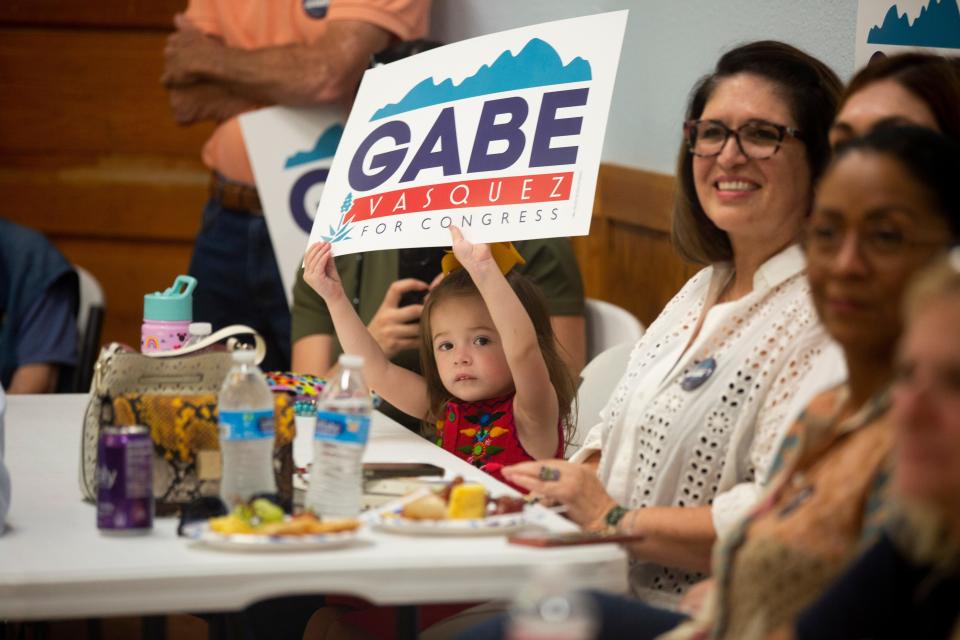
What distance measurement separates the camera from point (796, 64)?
229 cm

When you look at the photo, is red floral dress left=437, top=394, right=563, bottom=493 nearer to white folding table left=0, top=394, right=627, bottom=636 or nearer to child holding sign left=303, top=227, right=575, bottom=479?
child holding sign left=303, top=227, right=575, bottom=479

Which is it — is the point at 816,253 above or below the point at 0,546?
above

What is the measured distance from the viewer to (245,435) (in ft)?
6.42

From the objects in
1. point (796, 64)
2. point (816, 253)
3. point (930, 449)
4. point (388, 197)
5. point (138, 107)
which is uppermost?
point (138, 107)

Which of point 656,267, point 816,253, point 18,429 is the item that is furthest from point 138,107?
point 816,253

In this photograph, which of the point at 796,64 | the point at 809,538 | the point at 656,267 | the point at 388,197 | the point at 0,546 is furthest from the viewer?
the point at 656,267

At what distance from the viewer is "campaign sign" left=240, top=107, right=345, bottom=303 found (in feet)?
14.2

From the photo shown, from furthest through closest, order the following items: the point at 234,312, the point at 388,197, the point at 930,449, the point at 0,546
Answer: the point at 234,312 → the point at 388,197 → the point at 0,546 → the point at 930,449

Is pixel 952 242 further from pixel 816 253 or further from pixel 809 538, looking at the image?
pixel 809 538

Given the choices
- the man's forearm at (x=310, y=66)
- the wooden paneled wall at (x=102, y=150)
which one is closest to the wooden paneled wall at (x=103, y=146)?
the wooden paneled wall at (x=102, y=150)

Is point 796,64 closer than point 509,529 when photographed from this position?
No

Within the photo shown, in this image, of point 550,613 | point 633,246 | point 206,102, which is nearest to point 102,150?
point 206,102

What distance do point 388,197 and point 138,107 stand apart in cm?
327

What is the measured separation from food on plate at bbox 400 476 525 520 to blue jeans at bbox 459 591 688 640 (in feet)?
0.68
